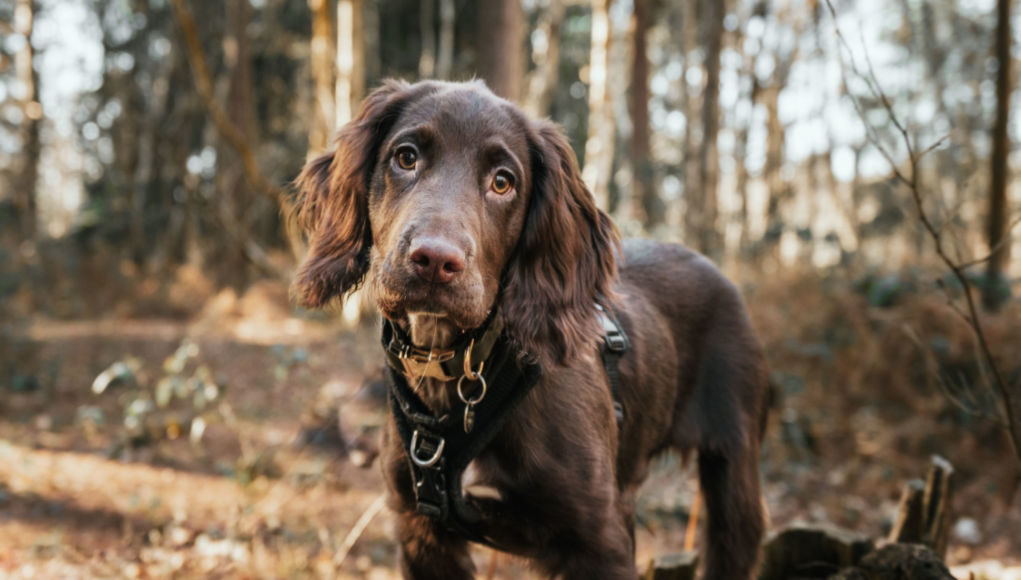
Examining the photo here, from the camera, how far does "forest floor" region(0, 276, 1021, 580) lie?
4.32 metres

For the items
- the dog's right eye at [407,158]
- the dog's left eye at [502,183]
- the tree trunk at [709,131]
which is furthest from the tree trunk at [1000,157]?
the dog's right eye at [407,158]

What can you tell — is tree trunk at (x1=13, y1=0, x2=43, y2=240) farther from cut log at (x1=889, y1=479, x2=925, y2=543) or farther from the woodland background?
cut log at (x1=889, y1=479, x2=925, y2=543)

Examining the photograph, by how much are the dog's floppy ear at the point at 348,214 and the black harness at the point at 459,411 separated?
0.96ft

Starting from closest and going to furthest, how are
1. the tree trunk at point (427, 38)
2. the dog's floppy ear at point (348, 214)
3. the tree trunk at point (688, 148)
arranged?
1. the dog's floppy ear at point (348, 214)
2. the tree trunk at point (688, 148)
3. the tree trunk at point (427, 38)

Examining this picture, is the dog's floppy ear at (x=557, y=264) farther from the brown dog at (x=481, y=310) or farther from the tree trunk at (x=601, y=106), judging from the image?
the tree trunk at (x=601, y=106)

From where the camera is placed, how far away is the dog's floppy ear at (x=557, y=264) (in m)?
2.29

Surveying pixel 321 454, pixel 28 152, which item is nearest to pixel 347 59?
pixel 321 454

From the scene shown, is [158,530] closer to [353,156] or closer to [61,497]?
[61,497]

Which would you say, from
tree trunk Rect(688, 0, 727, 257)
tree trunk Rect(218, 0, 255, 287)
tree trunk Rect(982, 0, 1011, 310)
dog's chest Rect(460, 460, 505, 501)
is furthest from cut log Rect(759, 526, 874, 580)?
tree trunk Rect(218, 0, 255, 287)

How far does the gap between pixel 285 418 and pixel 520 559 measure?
5.34m

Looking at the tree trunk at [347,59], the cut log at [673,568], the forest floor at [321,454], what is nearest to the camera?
the cut log at [673,568]

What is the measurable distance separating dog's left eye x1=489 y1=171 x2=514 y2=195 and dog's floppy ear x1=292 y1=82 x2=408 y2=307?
1.58ft

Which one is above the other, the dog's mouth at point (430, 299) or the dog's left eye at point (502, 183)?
the dog's left eye at point (502, 183)

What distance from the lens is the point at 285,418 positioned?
7340 millimetres
